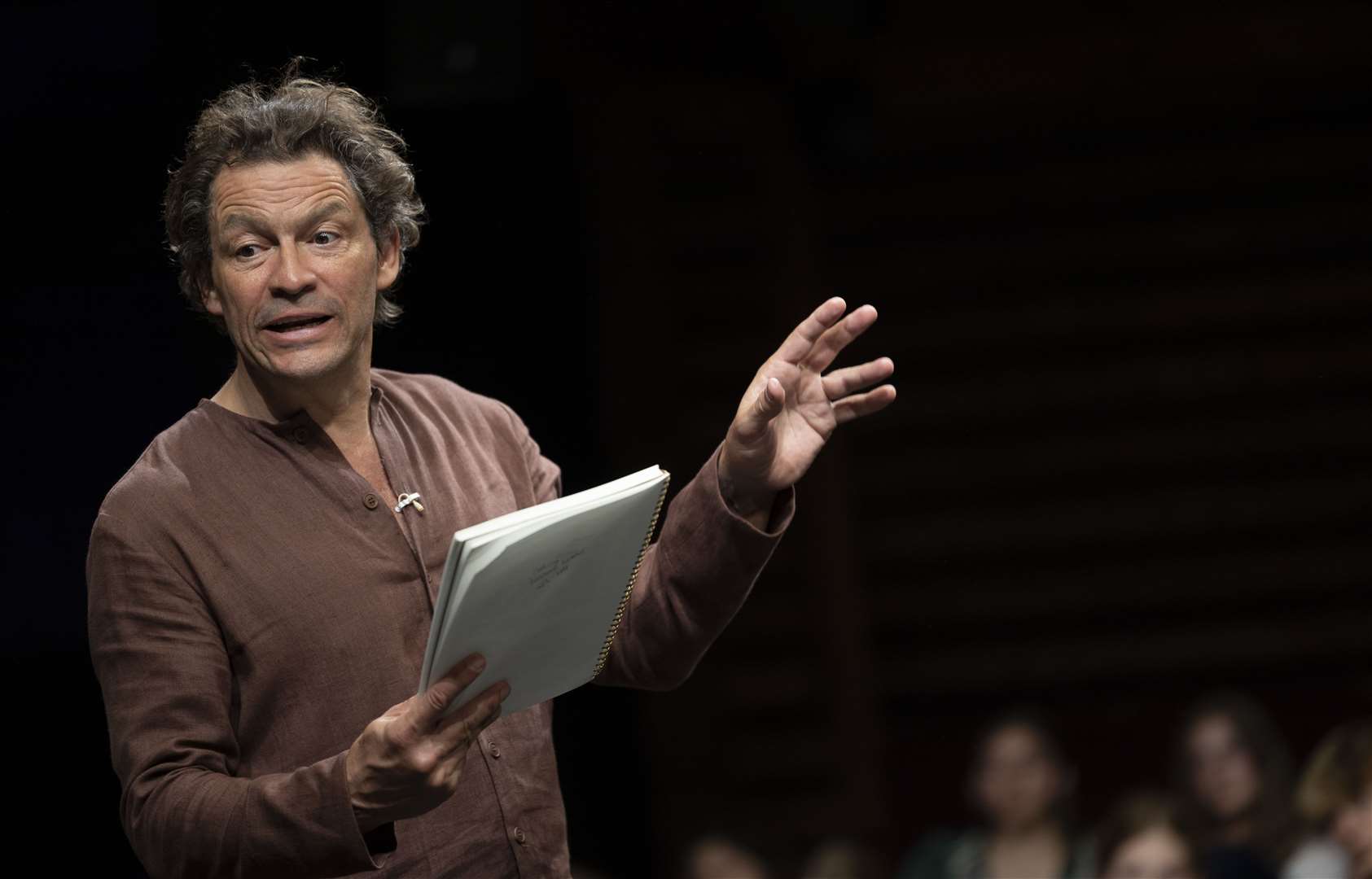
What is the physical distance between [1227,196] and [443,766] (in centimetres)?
520

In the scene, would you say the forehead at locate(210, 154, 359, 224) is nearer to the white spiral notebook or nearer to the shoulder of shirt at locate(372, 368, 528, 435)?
the shoulder of shirt at locate(372, 368, 528, 435)

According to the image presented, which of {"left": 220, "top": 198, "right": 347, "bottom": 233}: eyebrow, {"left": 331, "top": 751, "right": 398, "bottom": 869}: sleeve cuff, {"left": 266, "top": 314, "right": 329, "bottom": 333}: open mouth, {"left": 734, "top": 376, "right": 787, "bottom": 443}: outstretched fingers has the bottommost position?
{"left": 331, "top": 751, "right": 398, "bottom": 869}: sleeve cuff

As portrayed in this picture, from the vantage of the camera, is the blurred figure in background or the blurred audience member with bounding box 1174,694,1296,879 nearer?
the blurred audience member with bounding box 1174,694,1296,879

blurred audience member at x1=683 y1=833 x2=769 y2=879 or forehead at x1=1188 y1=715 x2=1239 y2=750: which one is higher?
forehead at x1=1188 y1=715 x2=1239 y2=750

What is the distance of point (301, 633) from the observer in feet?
4.74

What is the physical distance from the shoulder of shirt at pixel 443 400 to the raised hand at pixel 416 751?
43 centimetres

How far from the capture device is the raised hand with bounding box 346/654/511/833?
4.19 ft

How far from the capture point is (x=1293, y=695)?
18.2 feet

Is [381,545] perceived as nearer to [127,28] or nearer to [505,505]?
[505,505]

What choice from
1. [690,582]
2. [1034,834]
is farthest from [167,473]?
[1034,834]

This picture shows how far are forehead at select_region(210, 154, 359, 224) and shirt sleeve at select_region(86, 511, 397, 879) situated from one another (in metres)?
0.31

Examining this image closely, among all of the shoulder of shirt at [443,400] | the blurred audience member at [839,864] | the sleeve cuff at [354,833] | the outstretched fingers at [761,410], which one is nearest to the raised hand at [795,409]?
the outstretched fingers at [761,410]

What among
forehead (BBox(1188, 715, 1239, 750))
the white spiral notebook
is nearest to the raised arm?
the white spiral notebook

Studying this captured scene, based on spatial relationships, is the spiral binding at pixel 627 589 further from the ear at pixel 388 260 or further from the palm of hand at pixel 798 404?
the ear at pixel 388 260
